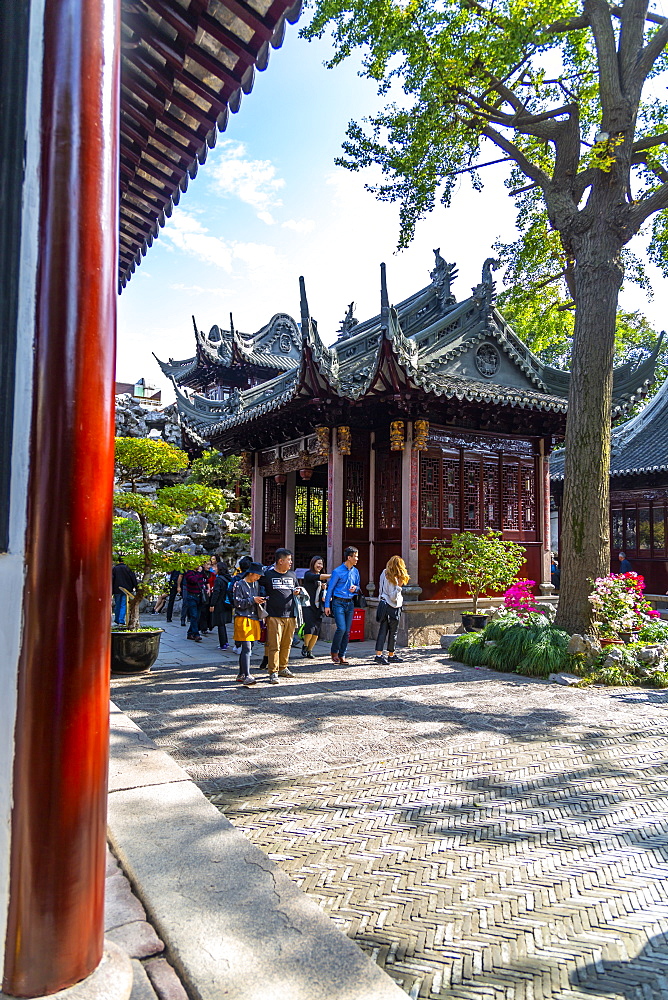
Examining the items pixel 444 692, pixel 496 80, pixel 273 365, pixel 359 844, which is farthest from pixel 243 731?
pixel 273 365

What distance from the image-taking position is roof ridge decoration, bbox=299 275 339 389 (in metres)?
10.6

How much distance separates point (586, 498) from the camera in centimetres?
901

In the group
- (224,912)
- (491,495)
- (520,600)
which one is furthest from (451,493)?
(224,912)

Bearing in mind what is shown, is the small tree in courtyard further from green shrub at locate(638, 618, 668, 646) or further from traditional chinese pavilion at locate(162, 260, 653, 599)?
green shrub at locate(638, 618, 668, 646)

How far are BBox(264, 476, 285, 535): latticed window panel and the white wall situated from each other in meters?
13.0

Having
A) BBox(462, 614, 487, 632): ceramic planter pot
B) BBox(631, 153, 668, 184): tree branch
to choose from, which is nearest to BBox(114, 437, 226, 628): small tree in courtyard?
BBox(462, 614, 487, 632): ceramic planter pot

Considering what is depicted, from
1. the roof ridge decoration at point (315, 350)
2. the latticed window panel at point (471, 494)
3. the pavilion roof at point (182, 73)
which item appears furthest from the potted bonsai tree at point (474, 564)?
the pavilion roof at point (182, 73)

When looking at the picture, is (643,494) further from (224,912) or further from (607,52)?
(224,912)

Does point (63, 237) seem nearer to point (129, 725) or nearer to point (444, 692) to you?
point (129, 725)

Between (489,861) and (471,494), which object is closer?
(489,861)

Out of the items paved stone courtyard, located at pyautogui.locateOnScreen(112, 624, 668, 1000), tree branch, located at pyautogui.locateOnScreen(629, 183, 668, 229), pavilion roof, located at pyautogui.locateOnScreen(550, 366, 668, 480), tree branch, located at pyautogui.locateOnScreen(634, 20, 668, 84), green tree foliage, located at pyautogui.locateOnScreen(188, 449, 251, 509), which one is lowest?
paved stone courtyard, located at pyautogui.locateOnScreen(112, 624, 668, 1000)

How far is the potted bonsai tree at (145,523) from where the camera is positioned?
24.6 ft

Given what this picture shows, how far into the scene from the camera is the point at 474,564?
10773 millimetres

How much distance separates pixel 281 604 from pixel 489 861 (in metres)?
4.46
